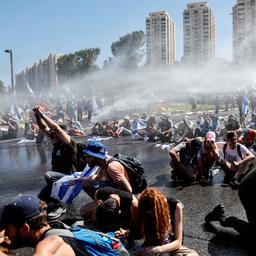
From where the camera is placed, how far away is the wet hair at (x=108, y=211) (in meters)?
4.13

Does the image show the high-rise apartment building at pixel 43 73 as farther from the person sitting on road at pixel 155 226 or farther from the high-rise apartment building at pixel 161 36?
the person sitting on road at pixel 155 226

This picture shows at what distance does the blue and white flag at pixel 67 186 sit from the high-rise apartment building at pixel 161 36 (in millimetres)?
75678

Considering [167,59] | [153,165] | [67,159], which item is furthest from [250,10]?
[67,159]

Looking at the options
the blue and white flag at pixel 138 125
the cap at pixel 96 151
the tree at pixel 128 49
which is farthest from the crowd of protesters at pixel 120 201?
the tree at pixel 128 49

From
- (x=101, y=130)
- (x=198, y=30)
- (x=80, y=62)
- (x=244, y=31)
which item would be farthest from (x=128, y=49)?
(x=101, y=130)

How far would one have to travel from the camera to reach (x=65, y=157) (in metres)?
6.33

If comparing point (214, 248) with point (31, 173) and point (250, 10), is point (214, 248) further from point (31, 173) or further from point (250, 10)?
point (250, 10)

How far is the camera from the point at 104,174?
214 inches

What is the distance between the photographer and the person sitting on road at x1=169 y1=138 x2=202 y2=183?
8133 mm

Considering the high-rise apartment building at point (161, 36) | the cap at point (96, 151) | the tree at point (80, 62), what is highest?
the high-rise apartment building at point (161, 36)

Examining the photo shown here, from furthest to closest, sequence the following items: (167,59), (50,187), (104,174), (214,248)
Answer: (167,59) → (50,187) → (104,174) → (214,248)

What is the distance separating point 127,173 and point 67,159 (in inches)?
52.8

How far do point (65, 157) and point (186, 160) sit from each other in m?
2.97

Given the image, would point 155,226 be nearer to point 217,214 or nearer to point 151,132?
point 217,214
